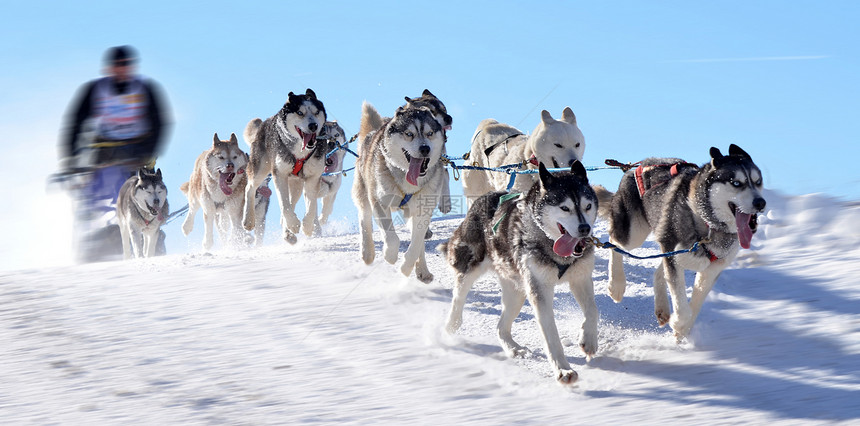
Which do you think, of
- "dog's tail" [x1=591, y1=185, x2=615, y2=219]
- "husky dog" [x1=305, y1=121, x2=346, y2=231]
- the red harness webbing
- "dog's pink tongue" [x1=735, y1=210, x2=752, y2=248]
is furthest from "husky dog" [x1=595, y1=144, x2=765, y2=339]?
"husky dog" [x1=305, y1=121, x2=346, y2=231]

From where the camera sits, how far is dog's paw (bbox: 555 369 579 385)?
15.8 ft

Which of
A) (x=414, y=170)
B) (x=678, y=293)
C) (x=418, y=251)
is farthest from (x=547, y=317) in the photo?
(x=414, y=170)

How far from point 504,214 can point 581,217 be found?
606 millimetres

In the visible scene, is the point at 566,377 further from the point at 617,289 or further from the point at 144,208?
the point at 144,208

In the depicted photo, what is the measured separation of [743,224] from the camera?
17.0 feet

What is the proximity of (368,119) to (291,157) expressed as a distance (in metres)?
0.91

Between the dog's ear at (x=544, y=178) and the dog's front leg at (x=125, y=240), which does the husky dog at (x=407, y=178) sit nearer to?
the dog's ear at (x=544, y=178)

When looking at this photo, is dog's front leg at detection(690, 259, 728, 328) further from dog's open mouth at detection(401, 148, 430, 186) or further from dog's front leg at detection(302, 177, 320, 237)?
dog's front leg at detection(302, 177, 320, 237)

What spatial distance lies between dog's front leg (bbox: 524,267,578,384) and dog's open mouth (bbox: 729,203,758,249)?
1.14 metres

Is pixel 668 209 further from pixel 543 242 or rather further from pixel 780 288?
pixel 780 288

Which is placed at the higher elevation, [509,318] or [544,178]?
[544,178]

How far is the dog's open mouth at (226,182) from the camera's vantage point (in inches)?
439

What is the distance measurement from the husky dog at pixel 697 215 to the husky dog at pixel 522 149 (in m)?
1.48

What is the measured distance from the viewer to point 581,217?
16.2 feet
